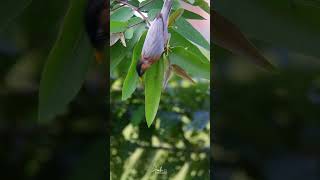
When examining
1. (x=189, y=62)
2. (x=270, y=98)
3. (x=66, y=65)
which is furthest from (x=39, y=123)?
(x=270, y=98)

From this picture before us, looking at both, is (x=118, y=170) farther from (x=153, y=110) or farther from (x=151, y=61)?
(x=151, y=61)

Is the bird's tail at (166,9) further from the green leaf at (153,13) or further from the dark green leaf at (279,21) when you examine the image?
the dark green leaf at (279,21)

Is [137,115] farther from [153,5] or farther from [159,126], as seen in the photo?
[153,5]

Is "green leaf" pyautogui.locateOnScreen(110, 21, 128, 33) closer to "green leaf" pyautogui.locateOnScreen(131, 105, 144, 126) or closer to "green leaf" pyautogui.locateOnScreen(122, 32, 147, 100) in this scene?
"green leaf" pyautogui.locateOnScreen(122, 32, 147, 100)

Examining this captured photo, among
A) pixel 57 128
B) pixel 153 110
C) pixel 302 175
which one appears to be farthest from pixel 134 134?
pixel 302 175

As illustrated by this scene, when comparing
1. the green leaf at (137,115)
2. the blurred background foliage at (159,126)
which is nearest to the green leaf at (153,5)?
the blurred background foliage at (159,126)

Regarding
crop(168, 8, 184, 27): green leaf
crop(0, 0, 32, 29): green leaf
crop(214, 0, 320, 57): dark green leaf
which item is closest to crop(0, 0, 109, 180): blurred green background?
crop(0, 0, 32, 29): green leaf
